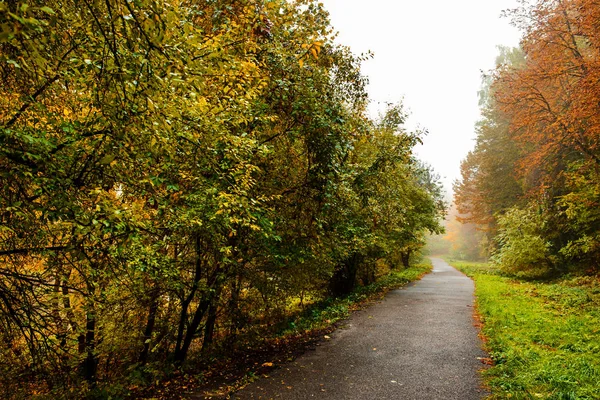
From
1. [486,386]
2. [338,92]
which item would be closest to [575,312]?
[486,386]

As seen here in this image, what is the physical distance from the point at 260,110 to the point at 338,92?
2299 millimetres

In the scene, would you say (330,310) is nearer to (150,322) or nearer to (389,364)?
(389,364)

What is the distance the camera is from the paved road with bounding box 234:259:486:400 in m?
4.77

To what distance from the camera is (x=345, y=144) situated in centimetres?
624

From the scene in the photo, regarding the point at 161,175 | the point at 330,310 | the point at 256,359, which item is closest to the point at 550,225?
the point at 330,310

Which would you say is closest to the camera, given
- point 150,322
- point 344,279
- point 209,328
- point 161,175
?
point 161,175

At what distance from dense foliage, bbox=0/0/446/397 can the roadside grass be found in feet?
12.7

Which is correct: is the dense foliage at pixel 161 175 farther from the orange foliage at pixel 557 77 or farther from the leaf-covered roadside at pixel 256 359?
the orange foliage at pixel 557 77

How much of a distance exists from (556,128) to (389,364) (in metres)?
12.4

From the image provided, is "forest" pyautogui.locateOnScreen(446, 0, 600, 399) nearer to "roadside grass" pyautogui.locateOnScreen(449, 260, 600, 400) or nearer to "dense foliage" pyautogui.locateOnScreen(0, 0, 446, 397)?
"roadside grass" pyautogui.locateOnScreen(449, 260, 600, 400)

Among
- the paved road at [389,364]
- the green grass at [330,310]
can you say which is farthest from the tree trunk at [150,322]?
the green grass at [330,310]

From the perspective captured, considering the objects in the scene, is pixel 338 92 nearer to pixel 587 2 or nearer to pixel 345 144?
pixel 345 144

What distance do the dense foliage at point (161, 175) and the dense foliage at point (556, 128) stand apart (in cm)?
843

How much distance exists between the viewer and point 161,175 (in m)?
4.78
